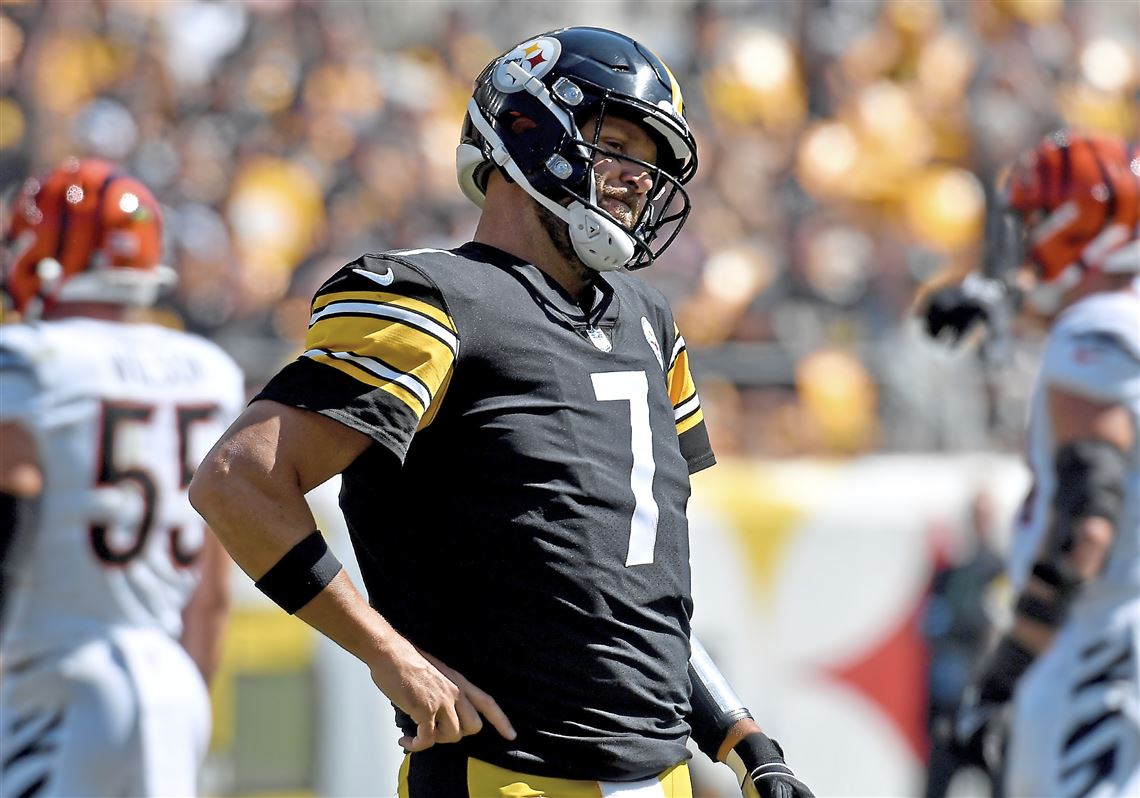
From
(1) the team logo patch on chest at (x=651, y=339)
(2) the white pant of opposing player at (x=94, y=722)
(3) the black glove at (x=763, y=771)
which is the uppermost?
(1) the team logo patch on chest at (x=651, y=339)

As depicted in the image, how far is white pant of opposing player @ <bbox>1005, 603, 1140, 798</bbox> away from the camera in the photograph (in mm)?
4918

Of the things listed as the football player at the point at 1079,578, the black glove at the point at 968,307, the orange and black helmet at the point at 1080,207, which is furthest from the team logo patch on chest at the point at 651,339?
the black glove at the point at 968,307

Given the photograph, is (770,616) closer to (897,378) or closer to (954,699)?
(954,699)

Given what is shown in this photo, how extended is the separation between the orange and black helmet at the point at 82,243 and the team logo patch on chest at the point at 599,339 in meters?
2.25

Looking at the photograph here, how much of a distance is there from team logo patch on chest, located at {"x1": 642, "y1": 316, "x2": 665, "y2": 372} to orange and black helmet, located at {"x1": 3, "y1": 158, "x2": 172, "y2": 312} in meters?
2.15

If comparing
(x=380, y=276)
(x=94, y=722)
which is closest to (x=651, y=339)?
(x=380, y=276)

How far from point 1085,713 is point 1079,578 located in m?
0.42

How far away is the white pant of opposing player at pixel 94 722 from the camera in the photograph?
447 cm

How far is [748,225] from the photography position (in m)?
11.2

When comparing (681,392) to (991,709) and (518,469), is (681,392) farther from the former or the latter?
(991,709)

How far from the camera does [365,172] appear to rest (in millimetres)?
10727

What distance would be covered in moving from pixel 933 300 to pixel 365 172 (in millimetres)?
5646

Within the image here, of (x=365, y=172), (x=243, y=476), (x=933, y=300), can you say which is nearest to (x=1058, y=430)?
(x=933, y=300)

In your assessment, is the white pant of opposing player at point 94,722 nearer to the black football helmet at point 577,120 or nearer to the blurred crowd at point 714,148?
the black football helmet at point 577,120
